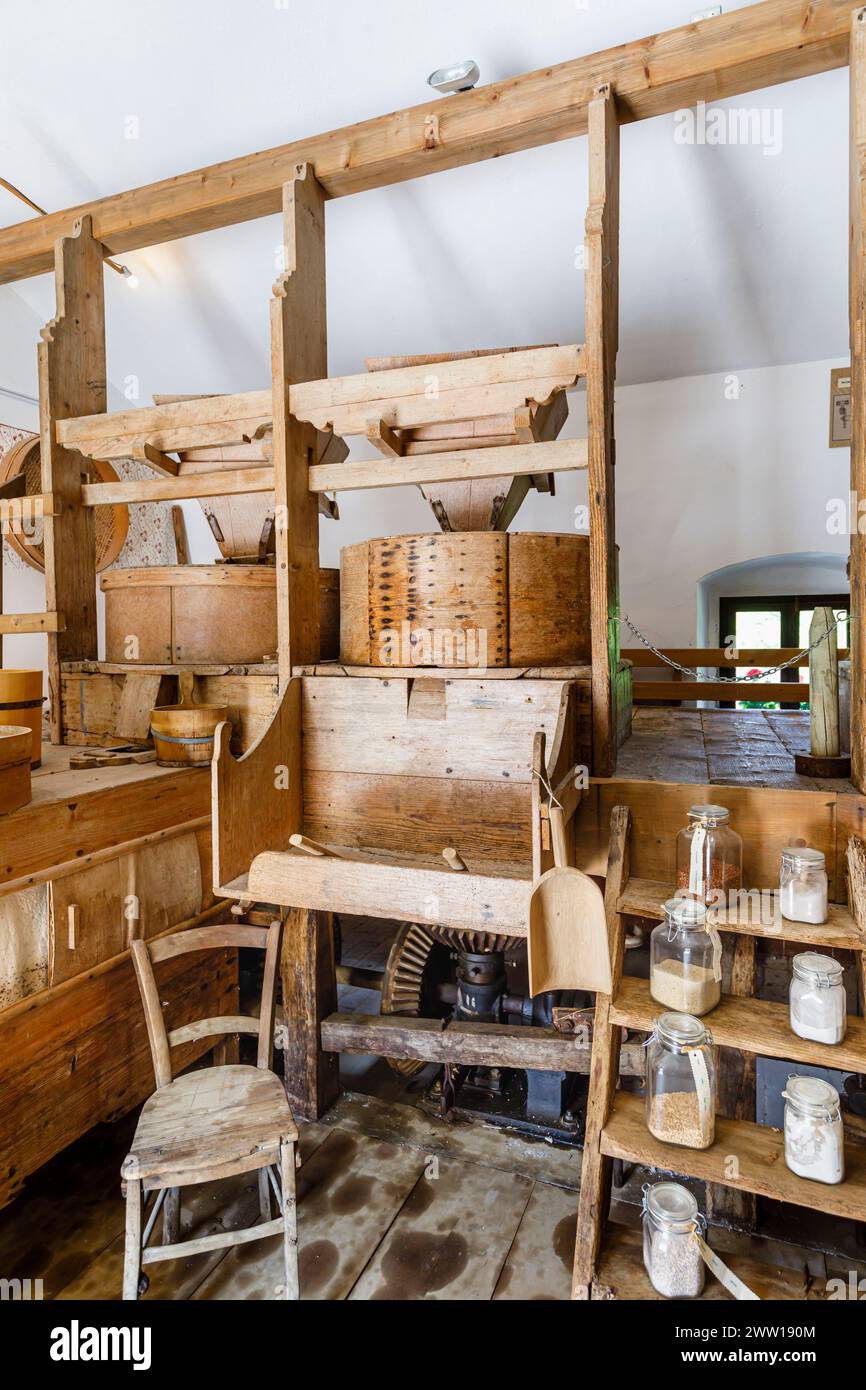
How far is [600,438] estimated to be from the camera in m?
2.15

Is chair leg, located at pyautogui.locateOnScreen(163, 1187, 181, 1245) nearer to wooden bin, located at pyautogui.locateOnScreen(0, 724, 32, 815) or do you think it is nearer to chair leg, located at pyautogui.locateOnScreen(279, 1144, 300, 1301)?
chair leg, located at pyautogui.locateOnScreen(279, 1144, 300, 1301)

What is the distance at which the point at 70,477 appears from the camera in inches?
123

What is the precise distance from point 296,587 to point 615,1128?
6.13 ft

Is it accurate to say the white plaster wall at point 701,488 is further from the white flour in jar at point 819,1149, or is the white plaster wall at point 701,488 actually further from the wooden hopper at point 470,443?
the white flour in jar at point 819,1149

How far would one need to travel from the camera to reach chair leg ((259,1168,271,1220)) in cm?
220

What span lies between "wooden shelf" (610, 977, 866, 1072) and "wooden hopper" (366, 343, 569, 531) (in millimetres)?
1612

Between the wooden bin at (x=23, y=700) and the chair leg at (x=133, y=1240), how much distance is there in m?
1.44

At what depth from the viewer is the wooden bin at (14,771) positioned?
2.00 metres

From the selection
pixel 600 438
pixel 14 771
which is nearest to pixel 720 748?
pixel 600 438

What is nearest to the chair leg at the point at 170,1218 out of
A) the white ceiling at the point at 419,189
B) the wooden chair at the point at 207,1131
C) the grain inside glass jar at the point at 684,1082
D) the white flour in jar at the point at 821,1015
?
the wooden chair at the point at 207,1131

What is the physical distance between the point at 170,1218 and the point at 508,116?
355 cm

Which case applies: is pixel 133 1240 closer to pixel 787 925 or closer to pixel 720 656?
pixel 787 925

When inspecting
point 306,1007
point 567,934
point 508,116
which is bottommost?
point 306,1007

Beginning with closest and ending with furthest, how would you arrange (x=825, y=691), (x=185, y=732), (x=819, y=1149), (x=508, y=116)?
(x=819, y=1149), (x=825, y=691), (x=508, y=116), (x=185, y=732)
